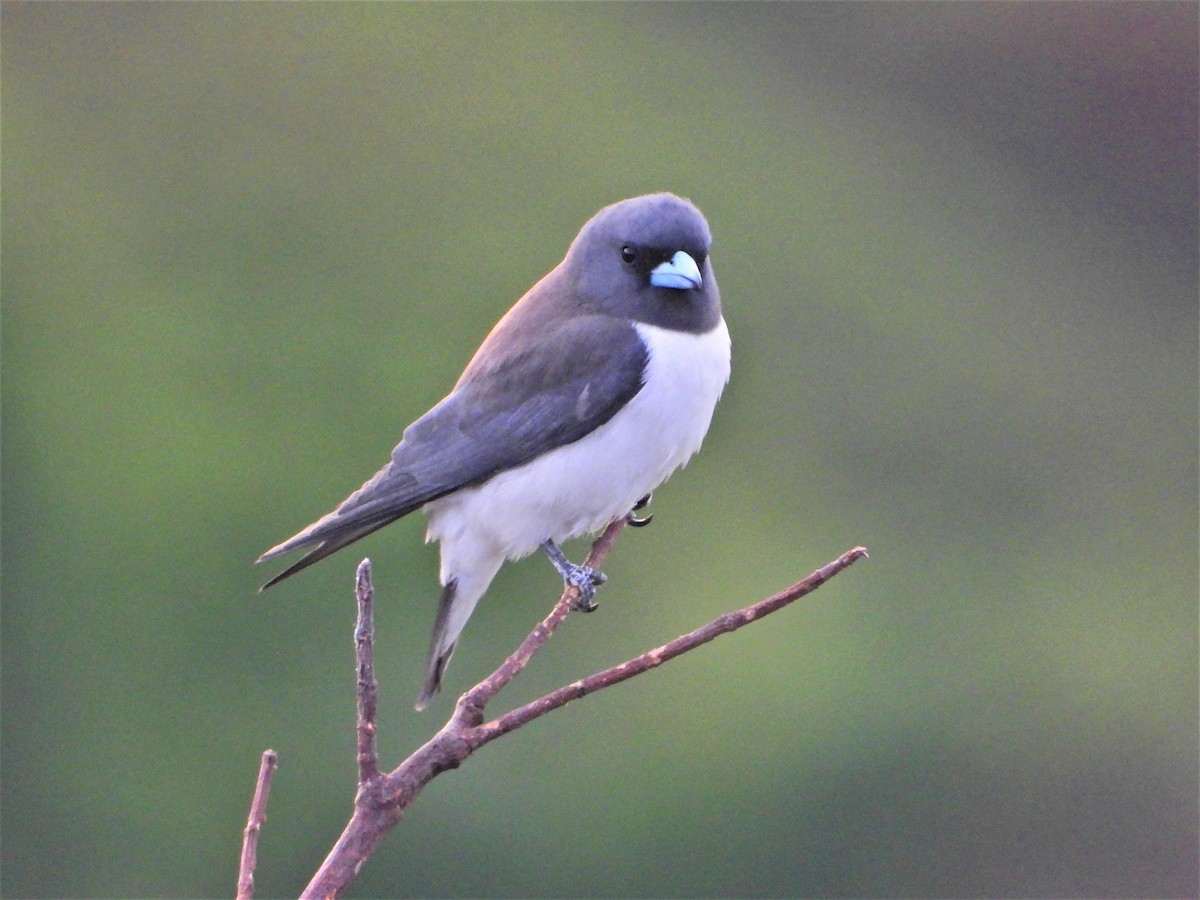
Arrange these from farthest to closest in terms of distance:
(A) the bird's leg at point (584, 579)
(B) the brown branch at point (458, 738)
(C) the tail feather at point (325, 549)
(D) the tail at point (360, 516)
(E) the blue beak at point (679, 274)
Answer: (E) the blue beak at point (679, 274)
(A) the bird's leg at point (584, 579)
(D) the tail at point (360, 516)
(C) the tail feather at point (325, 549)
(B) the brown branch at point (458, 738)

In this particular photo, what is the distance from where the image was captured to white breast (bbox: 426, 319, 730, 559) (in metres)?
3.75

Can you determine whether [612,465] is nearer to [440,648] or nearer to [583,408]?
[583,408]

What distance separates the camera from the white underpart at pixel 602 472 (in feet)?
12.3

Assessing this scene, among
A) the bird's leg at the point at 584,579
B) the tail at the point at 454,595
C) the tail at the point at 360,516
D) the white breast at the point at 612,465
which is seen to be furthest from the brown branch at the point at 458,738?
the tail at the point at 454,595

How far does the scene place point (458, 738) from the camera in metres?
2.37

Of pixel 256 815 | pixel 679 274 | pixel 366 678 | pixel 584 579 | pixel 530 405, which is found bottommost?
pixel 256 815

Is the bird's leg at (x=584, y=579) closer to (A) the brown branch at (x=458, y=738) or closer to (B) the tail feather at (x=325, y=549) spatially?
(B) the tail feather at (x=325, y=549)

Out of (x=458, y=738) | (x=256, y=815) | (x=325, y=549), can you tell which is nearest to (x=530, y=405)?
(x=325, y=549)

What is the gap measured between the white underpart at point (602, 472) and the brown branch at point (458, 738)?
129cm

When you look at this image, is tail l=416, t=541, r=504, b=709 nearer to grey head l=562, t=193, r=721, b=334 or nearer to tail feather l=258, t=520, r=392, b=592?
tail feather l=258, t=520, r=392, b=592

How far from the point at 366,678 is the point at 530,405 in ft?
5.36

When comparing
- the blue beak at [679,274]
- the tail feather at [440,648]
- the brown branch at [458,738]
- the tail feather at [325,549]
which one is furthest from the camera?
the tail feather at [440,648]

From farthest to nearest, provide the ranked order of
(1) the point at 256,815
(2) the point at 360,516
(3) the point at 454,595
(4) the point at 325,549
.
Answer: (3) the point at 454,595 → (2) the point at 360,516 → (4) the point at 325,549 → (1) the point at 256,815

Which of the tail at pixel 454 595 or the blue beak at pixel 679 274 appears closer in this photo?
the blue beak at pixel 679 274
